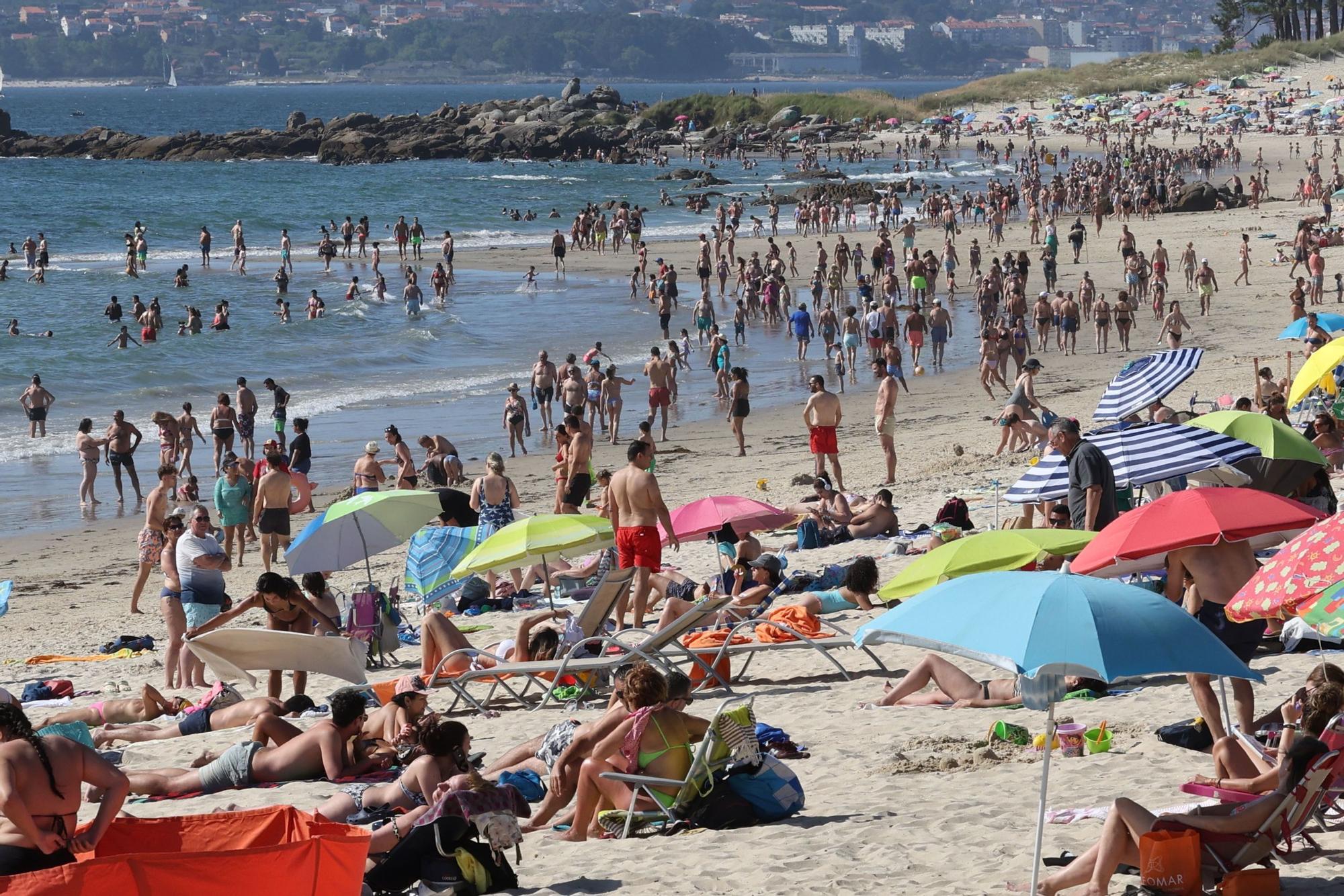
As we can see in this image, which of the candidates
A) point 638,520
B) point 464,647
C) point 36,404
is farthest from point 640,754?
point 36,404

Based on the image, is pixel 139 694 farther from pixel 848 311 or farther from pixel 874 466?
pixel 848 311

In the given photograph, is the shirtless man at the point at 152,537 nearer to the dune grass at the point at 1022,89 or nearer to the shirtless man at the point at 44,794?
the shirtless man at the point at 44,794

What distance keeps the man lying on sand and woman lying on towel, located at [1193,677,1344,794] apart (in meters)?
5.96

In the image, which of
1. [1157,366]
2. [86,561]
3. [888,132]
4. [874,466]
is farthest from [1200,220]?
[888,132]

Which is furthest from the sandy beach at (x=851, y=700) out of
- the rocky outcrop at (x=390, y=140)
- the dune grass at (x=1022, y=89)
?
the dune grass at (x=1022, y=89)

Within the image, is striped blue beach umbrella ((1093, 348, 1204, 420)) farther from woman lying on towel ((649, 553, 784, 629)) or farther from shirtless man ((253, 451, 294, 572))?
shirtless man ((253, 451, 294, 572))

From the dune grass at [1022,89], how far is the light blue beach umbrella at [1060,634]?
252 ft

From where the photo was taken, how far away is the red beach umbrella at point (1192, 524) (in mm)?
6531

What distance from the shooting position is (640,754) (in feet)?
20.4

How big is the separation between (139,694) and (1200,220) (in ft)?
109

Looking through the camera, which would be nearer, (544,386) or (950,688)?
(950,688)

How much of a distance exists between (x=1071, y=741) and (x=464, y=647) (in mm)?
4048

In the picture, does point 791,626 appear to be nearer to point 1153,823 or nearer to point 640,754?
point 640,754

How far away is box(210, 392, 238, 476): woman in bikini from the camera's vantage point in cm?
1778
